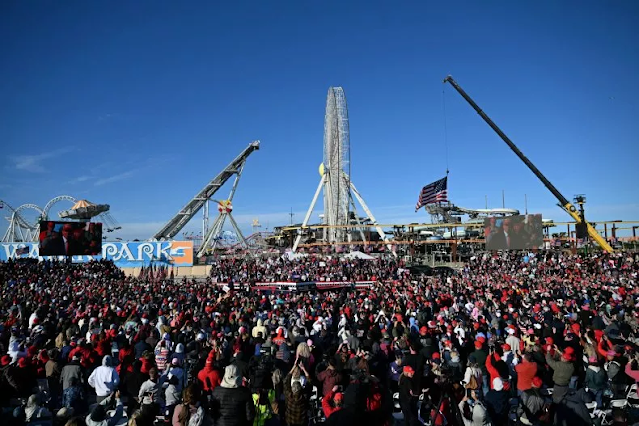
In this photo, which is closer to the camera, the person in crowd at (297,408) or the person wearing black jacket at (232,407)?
the person wearing black jacket at (232,407)

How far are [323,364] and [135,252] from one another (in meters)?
41.7

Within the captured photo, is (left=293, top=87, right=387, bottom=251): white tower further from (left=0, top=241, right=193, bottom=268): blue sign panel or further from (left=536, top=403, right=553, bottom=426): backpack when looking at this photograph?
(left=536, top=403, right=553, bottom=426): backpack

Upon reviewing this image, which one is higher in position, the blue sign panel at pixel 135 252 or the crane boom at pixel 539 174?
the crane boom at pixel 539 174

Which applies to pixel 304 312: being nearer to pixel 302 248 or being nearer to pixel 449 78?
pixel 449 78

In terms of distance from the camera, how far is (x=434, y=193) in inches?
1949

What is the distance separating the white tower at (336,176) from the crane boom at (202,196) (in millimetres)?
10269

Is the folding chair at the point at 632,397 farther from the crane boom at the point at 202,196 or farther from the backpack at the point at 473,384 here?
the crane boom at the point at 202,196

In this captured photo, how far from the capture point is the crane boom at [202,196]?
58.1m

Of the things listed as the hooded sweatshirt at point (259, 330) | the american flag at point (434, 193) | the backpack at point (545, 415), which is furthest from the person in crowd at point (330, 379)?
the american flag at point (434, 193)

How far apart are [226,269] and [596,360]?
30488 mm

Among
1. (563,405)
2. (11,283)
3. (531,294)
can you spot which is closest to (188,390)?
(563,405)

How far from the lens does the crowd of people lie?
19.9 ft

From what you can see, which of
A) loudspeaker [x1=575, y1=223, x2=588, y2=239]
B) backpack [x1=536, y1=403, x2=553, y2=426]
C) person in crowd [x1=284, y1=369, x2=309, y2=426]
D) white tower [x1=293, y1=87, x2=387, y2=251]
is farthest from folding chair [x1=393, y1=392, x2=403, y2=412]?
white tower [x1=293, y1=87, x2=387, y2=251]

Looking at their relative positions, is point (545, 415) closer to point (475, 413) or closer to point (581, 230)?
point (475, 413)
